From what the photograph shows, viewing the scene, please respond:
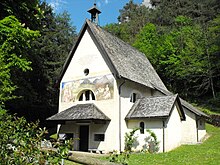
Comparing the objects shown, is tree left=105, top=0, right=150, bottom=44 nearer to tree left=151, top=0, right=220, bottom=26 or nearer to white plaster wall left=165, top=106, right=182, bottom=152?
tree left=151, top=0, right=220, bottom=26

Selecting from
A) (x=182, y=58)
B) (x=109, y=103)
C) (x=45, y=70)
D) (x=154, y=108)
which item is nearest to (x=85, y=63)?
(x=109, y=103)

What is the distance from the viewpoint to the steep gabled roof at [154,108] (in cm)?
1925

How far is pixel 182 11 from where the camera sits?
5678 centimetres

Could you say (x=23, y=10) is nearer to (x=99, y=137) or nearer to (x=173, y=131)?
(x=99, y=137)

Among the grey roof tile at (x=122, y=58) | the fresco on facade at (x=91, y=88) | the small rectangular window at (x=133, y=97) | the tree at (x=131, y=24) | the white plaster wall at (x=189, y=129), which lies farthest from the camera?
the tree at (x=131, y=24)

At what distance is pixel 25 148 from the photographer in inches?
156

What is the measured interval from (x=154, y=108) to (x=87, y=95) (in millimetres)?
5999

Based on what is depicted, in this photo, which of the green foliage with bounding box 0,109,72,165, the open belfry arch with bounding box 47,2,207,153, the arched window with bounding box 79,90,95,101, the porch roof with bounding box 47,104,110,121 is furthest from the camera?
the arched window with bounding box 79,90,95,101

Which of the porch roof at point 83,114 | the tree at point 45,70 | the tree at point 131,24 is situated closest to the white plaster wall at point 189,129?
the porch roof at point 83,114

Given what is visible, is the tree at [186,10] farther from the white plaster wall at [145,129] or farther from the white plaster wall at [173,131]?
the white plaster wall at [145,129]

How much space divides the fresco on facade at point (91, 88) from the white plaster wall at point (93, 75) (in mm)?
315

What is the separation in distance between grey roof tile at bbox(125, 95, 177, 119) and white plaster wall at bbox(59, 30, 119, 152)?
5.49 feet

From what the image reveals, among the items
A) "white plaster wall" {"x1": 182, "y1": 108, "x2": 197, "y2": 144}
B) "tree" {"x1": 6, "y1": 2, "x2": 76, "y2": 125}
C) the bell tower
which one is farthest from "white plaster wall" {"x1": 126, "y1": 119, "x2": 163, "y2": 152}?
"tree" {"x1": 6, "y1": 2, "x2": 76, "y2": 125}

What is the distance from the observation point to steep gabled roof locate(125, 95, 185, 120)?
19.2 metres
